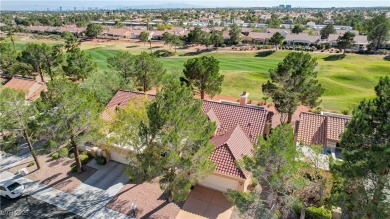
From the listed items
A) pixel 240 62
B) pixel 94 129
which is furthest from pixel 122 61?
pixel 240 62

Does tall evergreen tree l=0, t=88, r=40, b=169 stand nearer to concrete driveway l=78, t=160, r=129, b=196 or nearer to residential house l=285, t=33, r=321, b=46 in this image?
concrete driveway l=78, t=160, r=129, b=196

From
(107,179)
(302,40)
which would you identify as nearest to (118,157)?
(107,179)

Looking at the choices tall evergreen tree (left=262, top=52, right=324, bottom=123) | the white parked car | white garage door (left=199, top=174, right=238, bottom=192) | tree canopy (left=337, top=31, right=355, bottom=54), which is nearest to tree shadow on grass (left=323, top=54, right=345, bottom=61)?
tree canopy (left=337, top=31, right=355, bottom=54)

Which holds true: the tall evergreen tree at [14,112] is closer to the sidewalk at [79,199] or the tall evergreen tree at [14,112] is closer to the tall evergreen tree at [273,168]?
the sidewalk at [79,199]

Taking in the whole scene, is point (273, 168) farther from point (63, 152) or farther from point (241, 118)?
point (63, 152)

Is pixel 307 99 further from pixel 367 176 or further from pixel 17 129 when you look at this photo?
pixel 17 129

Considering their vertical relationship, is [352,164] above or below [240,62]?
above

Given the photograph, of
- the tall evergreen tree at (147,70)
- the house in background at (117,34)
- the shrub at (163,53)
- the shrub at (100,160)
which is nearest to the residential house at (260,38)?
the shrub at (163,53)
